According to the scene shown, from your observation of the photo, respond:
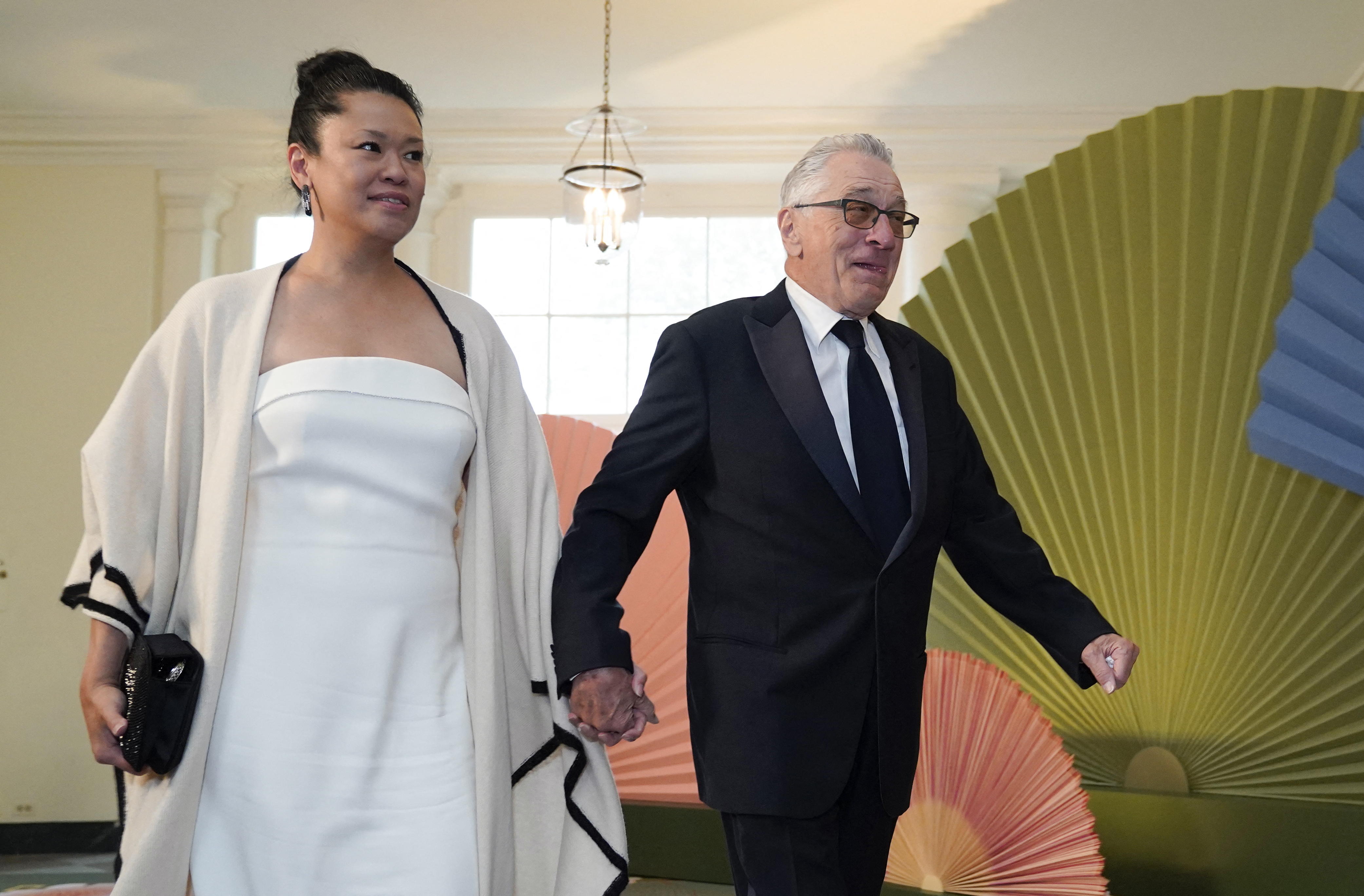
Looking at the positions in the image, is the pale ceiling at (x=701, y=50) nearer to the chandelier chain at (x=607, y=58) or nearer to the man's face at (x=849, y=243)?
the chandelier chain at (x=607, y=58)

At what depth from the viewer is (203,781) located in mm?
1326

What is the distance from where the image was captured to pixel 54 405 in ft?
17.2

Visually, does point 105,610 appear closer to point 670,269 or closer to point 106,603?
point 106,603

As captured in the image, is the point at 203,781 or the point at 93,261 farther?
the point at 93,261

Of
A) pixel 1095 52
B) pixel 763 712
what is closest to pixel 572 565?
pixel 763 712

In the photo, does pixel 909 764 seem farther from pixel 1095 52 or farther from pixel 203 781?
pixel 1095 52

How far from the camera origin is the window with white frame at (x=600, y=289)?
17.9 ft

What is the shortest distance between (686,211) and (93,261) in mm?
2520

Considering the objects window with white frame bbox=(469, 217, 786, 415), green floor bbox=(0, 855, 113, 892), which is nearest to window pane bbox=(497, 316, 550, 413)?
window with white frame bbox=(469, 217, 786, 415)

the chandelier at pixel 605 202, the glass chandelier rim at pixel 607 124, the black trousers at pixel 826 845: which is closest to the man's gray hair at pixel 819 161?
the black trousers at pixel 826 845

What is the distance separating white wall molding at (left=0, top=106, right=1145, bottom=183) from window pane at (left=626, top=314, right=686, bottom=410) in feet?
1.97

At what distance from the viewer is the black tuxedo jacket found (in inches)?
57.5

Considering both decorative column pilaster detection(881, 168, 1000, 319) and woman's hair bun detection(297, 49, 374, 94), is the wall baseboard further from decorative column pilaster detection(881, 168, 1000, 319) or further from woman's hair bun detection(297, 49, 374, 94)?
woman's hair bun detection(297, 49, 374, 94)

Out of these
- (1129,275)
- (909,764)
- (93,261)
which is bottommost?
(909,764)
